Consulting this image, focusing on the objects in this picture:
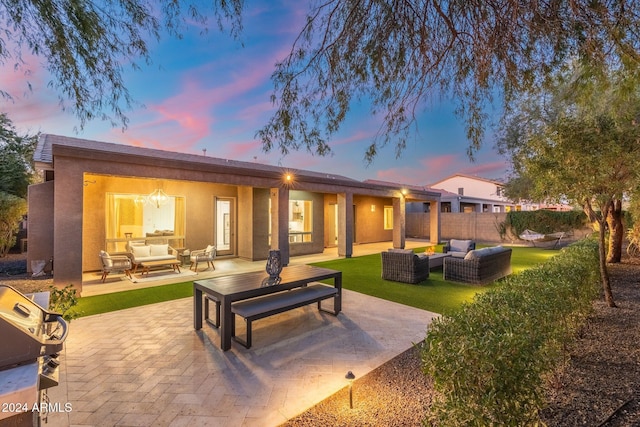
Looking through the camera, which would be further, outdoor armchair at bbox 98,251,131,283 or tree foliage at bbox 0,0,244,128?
outdoor armchair at bbox 98,251,131,283

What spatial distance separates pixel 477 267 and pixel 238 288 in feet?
18.3

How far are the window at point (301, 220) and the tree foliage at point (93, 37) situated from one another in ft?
30.0

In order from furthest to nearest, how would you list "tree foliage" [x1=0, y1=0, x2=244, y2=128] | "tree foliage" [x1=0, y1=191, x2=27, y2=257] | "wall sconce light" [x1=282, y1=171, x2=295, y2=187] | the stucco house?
"tree foliage" [x1=0, y1=191, x2=27, y2=257] < "wall sconce light" [x1=282, y1=171, x2=295, y2=187] < the stucco house < "tree foliage" [x1=0, y1=0, x2=244, y2=128]

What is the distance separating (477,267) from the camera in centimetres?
680

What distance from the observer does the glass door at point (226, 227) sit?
1156cm

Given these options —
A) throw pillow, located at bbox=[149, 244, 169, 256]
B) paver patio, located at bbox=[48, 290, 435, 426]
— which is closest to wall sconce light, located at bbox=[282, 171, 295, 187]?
throw pillow, located at bbox=[149, 244, 169, 256]

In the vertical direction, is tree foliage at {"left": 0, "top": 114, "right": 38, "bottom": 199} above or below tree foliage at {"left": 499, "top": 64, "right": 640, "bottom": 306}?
above

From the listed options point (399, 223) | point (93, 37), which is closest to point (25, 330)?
point (93, 37)

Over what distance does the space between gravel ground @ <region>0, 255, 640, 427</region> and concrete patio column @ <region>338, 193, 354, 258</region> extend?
810 cm

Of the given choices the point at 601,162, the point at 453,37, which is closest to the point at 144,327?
the point at 453,37

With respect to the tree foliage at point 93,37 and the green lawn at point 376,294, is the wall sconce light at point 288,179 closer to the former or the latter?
the green lawn at point 376,294

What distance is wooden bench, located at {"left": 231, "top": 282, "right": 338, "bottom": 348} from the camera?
12.3 feet

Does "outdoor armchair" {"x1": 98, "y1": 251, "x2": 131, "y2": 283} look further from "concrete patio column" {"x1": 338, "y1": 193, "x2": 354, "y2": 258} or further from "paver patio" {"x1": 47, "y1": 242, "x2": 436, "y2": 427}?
"concrete patio column" {"x1": 338, "y1": 193, "x2": 354, "y2": 258}

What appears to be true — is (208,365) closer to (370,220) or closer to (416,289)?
(416,289)
